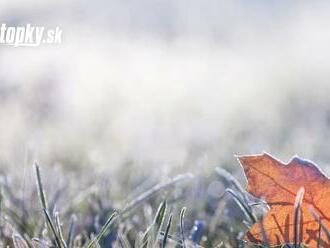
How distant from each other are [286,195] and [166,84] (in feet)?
10.9

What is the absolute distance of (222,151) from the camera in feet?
8.67

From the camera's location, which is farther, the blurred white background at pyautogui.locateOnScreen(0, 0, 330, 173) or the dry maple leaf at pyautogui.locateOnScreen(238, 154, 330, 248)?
the blurred white background at pyautogui.locateOnScreen(0, 0, 330, 173)

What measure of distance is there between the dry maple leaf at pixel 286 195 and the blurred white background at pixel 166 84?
0.55 m

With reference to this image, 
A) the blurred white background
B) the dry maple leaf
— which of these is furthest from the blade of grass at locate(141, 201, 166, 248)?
the blurred white background

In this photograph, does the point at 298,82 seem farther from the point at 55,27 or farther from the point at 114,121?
the point at 55,27

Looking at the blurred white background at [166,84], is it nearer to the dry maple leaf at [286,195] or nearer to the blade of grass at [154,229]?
the blade of grass at [154,229]

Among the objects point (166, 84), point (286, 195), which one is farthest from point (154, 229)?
point (166, 84)

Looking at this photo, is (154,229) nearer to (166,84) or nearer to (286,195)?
(286,195)

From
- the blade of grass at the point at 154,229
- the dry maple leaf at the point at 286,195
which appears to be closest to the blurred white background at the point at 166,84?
the blade of grass at the point at 154,229

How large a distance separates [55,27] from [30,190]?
13.3ft

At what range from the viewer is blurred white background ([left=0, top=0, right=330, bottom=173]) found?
9.21ft

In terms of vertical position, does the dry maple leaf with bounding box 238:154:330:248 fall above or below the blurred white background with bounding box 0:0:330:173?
below

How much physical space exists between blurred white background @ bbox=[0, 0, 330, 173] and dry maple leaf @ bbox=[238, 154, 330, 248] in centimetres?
55

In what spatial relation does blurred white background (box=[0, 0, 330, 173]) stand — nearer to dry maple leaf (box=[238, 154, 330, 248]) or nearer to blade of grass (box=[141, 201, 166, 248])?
blade of grass (box=[141, 201, 166, 248])
